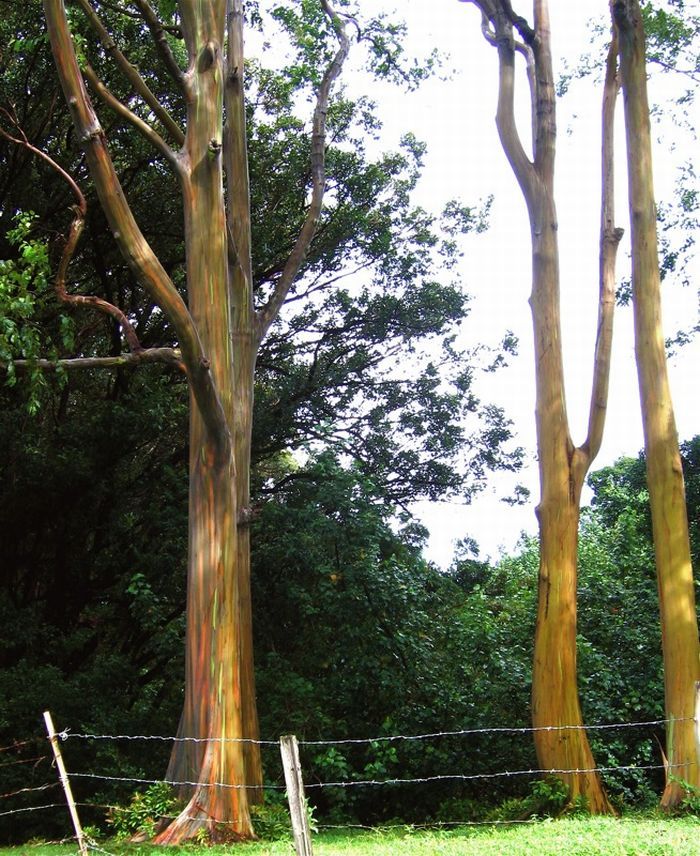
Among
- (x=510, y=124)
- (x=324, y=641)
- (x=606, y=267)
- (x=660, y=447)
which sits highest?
(x=510, y=124)

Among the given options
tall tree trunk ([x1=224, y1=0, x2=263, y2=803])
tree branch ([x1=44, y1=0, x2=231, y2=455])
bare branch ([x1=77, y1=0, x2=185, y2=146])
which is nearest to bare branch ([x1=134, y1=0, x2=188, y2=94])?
bare branch ([x1=77, y1=0, x2=185, y2=146])

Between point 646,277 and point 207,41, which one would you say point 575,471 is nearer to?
point 646,277

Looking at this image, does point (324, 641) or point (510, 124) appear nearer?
point (510, 124)

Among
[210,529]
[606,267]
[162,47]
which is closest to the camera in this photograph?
[210,529]

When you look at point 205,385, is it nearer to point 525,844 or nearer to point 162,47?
point 162,47

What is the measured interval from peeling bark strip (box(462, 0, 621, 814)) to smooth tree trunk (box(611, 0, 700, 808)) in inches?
41.4

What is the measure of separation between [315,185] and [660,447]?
6705 millimetres

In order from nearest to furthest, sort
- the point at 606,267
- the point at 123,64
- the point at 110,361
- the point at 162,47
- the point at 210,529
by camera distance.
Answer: the point at 110,361
the point at 210,529
the point at 162,47
the point at 123,64
the point at 606,267

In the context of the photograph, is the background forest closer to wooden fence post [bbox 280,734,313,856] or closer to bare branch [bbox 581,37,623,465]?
bare branch [bbox 581,37,623,465]

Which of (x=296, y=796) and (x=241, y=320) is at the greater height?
(x=241, y=320)

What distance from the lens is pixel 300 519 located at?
15359 millimetres

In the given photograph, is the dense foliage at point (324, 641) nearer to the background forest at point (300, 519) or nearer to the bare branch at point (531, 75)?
the background forest at point (300, 519)

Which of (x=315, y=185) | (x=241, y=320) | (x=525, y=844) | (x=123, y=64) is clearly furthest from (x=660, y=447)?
(x=123, y=64)

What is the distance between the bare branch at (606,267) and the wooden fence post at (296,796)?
796 centimetres
